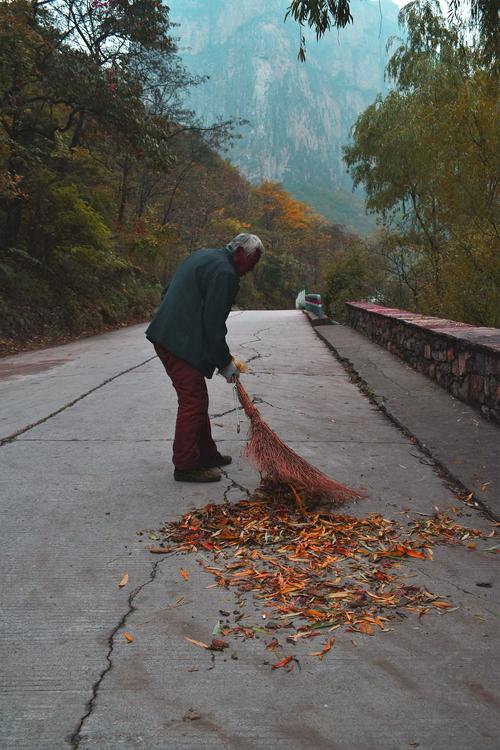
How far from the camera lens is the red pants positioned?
5.00 meters

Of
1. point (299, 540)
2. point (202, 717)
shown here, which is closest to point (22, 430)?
point (299, 540)

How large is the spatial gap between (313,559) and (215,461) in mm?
1900

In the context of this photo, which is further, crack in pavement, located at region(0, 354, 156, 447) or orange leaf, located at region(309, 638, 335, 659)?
crack in pavement, located at region(0, 354, 156, 447)

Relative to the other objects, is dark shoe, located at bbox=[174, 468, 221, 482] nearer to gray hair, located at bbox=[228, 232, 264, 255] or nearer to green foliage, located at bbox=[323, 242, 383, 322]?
gray hair, located at bbox=[228, 232, 264, 255]

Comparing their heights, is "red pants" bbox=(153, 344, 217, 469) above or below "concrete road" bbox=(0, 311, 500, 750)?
above

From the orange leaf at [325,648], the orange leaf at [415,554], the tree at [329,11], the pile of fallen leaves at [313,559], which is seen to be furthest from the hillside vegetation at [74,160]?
the orange leaf at [325,648]

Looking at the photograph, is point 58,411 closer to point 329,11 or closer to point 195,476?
point 195,476

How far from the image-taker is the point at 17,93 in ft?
50.3

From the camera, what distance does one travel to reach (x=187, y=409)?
5.02m

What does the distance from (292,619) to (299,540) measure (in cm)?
91

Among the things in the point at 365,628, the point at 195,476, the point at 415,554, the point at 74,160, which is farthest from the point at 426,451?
the point at 74,160

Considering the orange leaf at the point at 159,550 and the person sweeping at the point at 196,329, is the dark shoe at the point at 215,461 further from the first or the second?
the orange leaf at the point at 159,550

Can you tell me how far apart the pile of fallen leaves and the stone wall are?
111 inches

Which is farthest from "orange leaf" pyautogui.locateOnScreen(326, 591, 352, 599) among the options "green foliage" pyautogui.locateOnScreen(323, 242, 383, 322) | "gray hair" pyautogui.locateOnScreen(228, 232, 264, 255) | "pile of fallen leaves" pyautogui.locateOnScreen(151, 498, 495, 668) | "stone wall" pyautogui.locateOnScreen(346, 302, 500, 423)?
"green foliage" pyautogui.locateOnScreen(323, 242, 383, 322)
